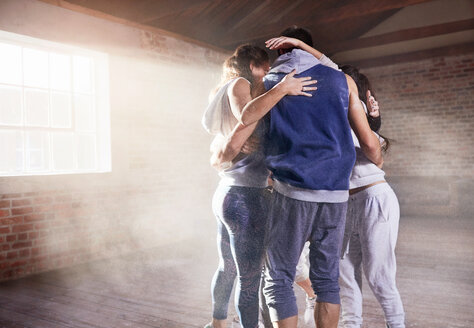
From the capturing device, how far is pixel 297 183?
1.48 meters

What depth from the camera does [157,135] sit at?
5203 mm

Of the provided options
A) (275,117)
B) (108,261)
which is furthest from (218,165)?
(108,261)

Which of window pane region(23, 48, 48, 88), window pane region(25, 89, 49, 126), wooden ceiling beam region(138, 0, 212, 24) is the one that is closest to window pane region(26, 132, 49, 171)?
window pane region(25, 89, 49, 126)

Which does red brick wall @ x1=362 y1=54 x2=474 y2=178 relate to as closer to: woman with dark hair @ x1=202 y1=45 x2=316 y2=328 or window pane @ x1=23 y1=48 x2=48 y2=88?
window pane @ x1=23 y1=48 x2=48 y2=88

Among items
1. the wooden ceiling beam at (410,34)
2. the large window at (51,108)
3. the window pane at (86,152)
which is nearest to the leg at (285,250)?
the large window at (51,108)

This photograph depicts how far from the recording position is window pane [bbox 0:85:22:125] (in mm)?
3888

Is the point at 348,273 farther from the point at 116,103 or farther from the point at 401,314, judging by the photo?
the point at 116,103

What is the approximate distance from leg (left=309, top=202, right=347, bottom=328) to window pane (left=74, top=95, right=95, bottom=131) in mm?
3638

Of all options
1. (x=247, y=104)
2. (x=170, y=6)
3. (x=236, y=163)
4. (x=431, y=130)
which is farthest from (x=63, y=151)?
(x=431, y=130)

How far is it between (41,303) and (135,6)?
3.44m

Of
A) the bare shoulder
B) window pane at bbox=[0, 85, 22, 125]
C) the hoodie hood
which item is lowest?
the bare shoulder

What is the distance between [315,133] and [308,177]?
16 cm

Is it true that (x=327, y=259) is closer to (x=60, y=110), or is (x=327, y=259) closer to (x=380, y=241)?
(x=380, y=241)

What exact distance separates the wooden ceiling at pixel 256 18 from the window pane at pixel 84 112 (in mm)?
997
